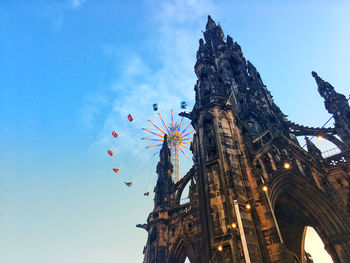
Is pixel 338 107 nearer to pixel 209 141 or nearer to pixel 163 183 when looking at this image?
pixel 209 141

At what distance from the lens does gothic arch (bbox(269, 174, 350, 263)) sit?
13062 mm

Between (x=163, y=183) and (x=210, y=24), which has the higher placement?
(x=210, y=24)

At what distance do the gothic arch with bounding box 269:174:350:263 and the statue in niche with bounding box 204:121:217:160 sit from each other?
4.45 m

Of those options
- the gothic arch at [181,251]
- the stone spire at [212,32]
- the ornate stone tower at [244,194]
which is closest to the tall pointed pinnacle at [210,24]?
the stone spire at [212,32]

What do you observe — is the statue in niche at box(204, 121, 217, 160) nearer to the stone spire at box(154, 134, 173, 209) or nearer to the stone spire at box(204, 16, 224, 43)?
the stone spire at box(154, 134, 173, 209)

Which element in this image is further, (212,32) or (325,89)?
(212,32)

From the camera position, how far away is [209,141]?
1399 cm

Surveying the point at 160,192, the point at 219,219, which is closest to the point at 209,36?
the point at 160,192

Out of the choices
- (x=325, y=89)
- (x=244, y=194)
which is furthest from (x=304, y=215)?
(x=325, y=89)

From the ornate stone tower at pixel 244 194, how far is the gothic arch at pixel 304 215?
0.16 ft

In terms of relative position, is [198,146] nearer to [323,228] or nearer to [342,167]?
[323,228]

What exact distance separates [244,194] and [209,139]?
3.67m

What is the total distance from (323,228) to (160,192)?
12.2 m

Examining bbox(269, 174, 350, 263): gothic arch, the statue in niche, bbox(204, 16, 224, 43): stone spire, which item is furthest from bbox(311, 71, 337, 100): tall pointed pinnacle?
bbox(204, 16, 224, 43): stone spire
